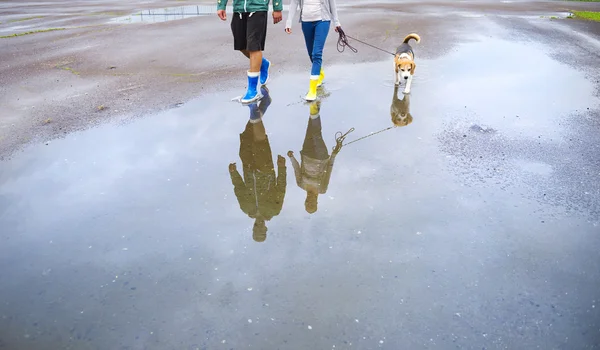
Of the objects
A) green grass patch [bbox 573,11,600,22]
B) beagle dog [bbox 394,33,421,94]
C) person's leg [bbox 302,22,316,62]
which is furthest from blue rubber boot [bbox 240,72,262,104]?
green grass patch [bbox 573,11,600,22]

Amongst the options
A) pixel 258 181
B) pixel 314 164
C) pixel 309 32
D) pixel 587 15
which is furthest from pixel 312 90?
pixel 587 15

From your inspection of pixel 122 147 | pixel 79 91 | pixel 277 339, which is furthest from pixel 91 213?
pixel 79 91

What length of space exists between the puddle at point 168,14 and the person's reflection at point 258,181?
10.4 meters

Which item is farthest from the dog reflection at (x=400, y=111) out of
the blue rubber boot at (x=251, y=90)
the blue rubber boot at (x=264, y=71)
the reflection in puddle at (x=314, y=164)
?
the blue rubber boot at (x=264, y=71)

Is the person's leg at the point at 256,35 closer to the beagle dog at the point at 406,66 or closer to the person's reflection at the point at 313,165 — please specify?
the person's reflection at the point at 313,165

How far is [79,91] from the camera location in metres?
7.69

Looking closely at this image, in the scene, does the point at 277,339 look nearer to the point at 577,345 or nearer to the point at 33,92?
the point at 577,345

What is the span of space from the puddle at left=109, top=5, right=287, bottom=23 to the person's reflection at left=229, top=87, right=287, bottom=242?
34.2ft

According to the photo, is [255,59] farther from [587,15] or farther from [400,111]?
[587,15]

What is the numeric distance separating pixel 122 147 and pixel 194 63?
14.1ft

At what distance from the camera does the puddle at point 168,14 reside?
591 inches

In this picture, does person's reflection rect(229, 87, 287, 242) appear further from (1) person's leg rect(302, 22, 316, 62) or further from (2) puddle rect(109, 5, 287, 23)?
(2) puddle rect(109, 5, 287, 23)

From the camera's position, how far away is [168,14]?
53.7 feet

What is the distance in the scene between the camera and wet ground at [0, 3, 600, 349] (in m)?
3.01
